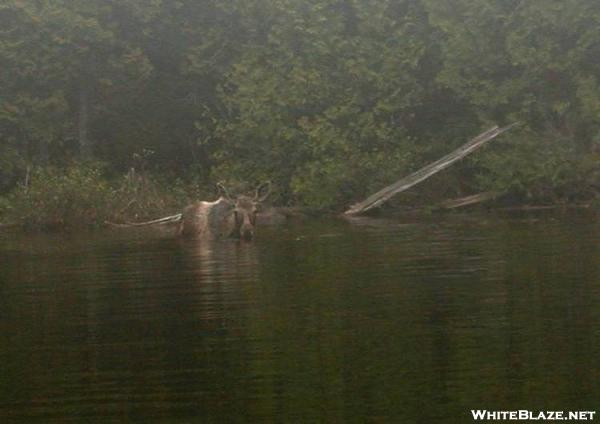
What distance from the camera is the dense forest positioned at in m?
37.7

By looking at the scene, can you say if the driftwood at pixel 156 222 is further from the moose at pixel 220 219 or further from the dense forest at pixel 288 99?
the moose at pixel 220 219

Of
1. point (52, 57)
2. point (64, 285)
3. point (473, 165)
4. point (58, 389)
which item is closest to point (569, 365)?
point (58, 389)

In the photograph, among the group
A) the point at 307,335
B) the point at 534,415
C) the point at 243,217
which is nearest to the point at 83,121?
the point at 243,217

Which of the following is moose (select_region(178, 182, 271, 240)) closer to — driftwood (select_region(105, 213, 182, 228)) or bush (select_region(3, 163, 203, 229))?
driftwood (select_region(105, 213, 182, 228))

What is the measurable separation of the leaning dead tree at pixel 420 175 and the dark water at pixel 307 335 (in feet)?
46.4

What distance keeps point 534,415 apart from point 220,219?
20965 mm

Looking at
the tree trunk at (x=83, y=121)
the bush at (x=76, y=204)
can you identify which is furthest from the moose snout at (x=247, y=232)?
the tree trunk at (x=83, y=121)

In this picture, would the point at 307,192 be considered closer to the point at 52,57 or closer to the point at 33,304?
the point at 52,57

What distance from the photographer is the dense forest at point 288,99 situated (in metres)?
37.7

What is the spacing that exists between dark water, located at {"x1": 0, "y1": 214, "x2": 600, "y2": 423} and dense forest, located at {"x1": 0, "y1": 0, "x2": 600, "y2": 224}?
1563cm

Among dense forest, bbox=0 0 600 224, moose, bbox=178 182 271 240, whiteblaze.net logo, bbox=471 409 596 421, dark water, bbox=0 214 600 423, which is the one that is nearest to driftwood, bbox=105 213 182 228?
dense forest, bbox=0 0 600 224

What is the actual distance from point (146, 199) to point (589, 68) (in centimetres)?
1309

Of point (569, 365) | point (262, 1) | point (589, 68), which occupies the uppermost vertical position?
point (262, 1)

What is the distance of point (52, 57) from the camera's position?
43750 mm
